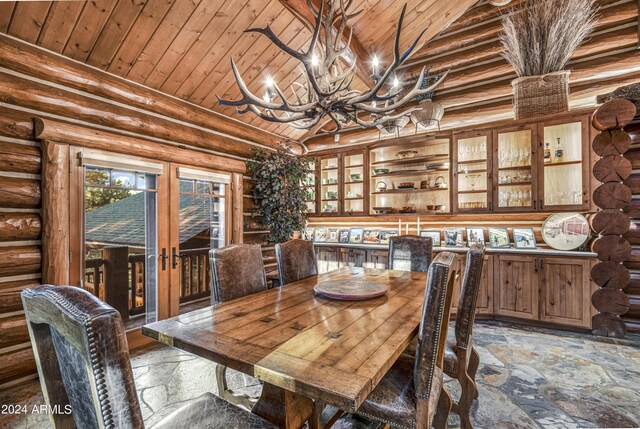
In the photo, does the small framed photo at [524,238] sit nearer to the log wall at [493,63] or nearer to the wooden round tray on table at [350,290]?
the log wall at [493,63]

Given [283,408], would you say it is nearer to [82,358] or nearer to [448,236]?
[82,358]

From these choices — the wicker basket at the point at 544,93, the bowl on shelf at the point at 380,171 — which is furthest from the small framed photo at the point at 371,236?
the wicker basket at the point at 544,93

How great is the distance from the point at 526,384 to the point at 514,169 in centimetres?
305

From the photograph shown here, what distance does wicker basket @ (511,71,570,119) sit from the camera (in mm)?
2383

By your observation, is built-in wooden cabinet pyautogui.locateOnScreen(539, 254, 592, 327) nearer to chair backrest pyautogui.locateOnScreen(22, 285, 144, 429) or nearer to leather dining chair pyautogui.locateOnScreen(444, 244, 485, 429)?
leather dining chair pyautogui.locateOnScreen(444, 244, 485, 429)

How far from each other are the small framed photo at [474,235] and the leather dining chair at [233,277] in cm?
354

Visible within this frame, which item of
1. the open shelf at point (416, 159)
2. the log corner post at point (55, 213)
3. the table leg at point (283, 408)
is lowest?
the table leg at point (283, 408)

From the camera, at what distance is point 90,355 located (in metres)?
0.73

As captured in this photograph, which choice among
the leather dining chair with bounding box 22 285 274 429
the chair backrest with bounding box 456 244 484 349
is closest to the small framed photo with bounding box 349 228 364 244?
the chair backrest with bounding box 456 244 484 349

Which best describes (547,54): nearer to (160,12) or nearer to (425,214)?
(425,214)

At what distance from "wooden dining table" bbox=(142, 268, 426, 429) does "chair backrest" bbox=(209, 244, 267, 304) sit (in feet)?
0.88

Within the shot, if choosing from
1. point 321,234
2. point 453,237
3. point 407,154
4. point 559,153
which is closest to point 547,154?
point 559,153

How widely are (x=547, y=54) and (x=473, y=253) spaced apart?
177 centimetres

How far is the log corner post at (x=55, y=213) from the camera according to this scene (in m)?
2.71
